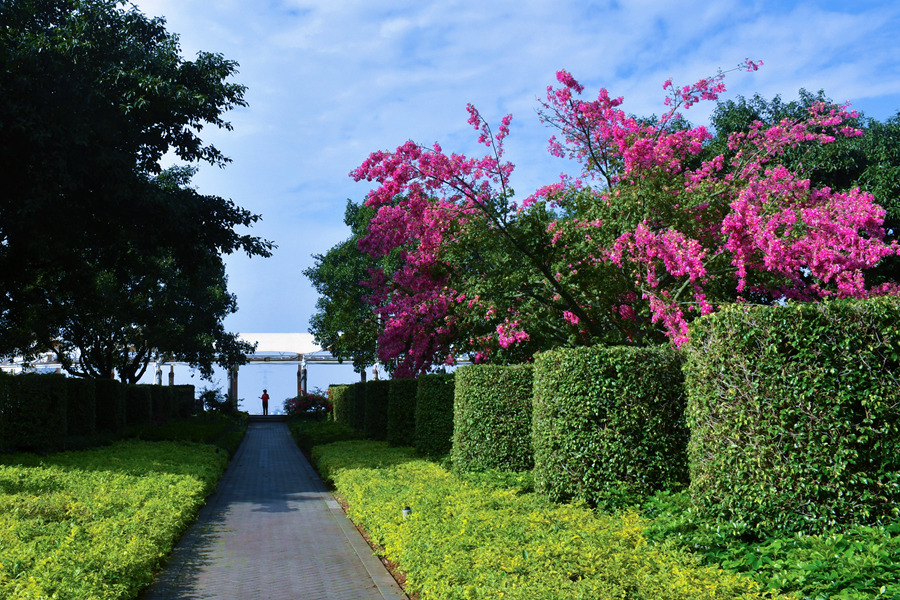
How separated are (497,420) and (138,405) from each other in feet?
60.8

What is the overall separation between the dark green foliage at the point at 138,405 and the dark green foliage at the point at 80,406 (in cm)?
578

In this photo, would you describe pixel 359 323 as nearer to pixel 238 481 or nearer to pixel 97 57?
pixel 238 481

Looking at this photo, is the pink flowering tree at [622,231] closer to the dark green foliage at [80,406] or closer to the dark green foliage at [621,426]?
the dark green foliage at [621,426]

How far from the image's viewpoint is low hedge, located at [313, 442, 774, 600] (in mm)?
5074

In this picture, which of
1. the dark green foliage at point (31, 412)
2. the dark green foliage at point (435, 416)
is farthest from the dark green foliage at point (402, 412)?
the dark green foliage at point (31, 412)

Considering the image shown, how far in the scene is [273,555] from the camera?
7.75 m

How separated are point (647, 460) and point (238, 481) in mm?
9361

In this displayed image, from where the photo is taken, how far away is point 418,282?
603 inches

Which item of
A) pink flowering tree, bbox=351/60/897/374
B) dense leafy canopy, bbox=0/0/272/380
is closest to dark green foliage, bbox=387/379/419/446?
pink flowering tree, bbox=351/60/897/374

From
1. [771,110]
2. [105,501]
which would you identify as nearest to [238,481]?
[105,501]

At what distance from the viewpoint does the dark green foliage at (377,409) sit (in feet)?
66.2

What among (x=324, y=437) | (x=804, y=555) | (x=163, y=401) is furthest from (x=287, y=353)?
(x=804, y=555)

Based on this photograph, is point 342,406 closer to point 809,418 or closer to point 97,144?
point 97,144

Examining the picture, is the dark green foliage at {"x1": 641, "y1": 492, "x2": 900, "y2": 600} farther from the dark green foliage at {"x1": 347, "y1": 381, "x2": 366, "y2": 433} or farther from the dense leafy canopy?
the dark green foliage at {"x1": 347, "y1": 381, "x2": 366, "y2": 433}
